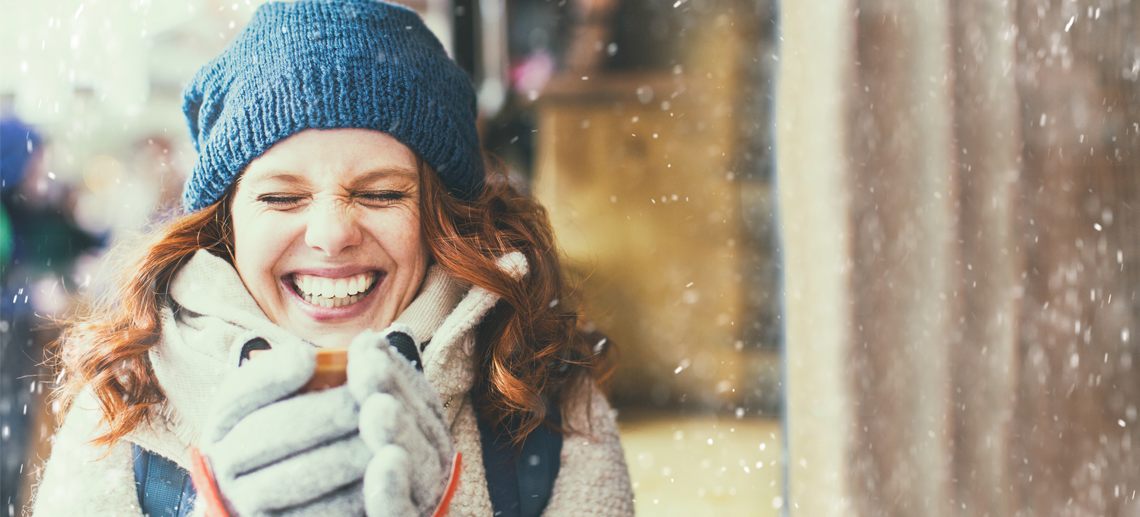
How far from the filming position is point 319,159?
648 mm

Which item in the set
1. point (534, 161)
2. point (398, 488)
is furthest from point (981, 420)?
point (534, 161)

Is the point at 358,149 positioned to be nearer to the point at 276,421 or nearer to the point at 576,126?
the point at 276,421

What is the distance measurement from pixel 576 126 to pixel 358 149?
1034 millimetres

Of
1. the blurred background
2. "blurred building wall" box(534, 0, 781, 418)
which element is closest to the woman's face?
the blurred background

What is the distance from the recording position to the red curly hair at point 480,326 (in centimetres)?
71

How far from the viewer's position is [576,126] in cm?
163

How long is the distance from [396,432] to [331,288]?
0.23 m

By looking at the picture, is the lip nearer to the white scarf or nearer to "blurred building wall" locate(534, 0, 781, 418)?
the white scarf

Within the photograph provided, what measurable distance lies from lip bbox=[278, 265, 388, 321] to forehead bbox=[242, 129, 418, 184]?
0.10 metres

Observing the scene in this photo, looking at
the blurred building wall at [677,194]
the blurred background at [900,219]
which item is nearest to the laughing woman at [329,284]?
the blurred background at [900,219]

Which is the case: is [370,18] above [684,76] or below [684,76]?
below

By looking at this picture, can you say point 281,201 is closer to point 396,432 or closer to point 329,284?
point 329,284

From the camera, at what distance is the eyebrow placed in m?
0.65

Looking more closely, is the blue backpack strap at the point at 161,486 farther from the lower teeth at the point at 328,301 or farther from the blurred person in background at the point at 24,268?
the blurred person in background at the point at 24,268
